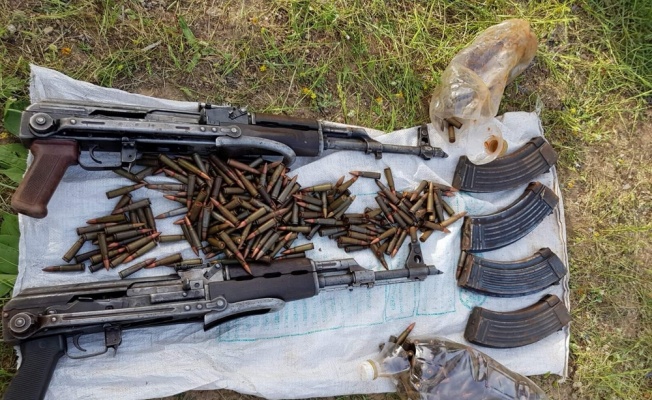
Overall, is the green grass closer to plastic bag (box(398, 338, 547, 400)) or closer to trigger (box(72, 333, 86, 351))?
trigger (box(72, 333, 86, 351))

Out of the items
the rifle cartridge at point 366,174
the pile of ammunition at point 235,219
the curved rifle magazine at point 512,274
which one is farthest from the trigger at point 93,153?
the curved rifle magazine at point 512,274

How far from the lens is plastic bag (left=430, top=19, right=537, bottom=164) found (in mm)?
4660

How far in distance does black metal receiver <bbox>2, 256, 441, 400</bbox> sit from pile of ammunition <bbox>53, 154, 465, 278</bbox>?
0.21 metres

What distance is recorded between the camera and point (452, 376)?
4262 millimetres

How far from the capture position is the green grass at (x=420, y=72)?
4312 mm

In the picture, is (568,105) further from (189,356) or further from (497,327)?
(189,356)

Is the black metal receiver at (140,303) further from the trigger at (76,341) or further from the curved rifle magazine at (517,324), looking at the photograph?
the curved rifle magazine at (517,324)

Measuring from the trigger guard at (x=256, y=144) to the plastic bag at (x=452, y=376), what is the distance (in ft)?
6.58

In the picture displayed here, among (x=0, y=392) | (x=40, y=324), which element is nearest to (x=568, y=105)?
(x=40, y=324)

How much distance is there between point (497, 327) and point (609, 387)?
1.48 m

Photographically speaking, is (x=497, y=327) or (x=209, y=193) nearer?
(x=209, y=193)

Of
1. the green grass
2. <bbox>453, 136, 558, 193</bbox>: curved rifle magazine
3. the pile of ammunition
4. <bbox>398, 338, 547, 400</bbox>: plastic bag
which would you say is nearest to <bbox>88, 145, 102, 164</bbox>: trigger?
the pile of ammunition

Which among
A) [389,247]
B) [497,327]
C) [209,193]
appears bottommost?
[497,327]

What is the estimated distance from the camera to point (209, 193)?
4109 mm
